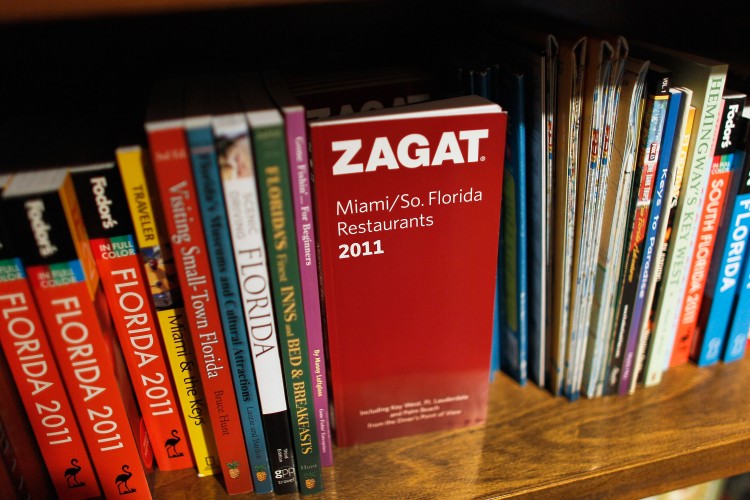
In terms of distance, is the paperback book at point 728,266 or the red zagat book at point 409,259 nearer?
the red zagat book at point 409,259

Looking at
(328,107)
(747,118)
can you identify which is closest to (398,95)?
(328,107)

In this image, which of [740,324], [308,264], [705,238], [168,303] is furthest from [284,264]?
[740,324]

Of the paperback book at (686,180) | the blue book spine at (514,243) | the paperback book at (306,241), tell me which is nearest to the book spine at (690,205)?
the paperback book at (686,180)

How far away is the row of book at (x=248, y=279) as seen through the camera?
0.50m

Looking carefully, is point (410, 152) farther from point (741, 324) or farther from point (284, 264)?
point (741, 324)

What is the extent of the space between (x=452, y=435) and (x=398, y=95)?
408mm

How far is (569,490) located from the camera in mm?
657

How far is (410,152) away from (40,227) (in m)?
0.32

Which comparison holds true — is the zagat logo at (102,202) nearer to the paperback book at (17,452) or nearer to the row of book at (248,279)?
the row of book at (248,279)

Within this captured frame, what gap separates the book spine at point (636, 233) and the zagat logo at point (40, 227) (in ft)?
1.87

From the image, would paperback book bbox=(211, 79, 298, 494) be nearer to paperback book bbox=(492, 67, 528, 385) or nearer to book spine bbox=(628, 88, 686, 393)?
paperback book bbox=(492, 67, 528, 385)

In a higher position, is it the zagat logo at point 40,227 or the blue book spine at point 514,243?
A: the zagat logo at point 40,227

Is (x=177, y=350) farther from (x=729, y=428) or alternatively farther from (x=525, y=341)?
(x=729, y=428)

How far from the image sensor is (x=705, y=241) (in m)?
0.73
